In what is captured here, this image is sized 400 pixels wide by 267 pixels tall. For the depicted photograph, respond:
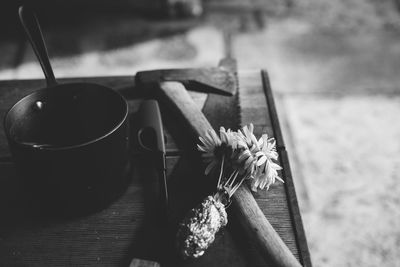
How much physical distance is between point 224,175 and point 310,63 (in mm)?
1829

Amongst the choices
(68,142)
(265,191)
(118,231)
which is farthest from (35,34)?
(265,191)

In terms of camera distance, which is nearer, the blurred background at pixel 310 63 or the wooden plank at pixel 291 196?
the wooden plank at pixel 291 196

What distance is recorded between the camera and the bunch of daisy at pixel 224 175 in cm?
63

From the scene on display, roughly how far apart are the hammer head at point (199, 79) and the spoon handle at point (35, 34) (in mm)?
315

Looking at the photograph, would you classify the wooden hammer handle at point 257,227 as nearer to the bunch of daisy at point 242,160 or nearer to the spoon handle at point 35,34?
the bunch of daisy at point 242,160

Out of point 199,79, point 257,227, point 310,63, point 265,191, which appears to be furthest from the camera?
point 310,63

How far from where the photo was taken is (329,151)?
5.99ft

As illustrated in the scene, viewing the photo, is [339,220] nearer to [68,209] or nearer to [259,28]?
[68,209]

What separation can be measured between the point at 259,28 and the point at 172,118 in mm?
2032

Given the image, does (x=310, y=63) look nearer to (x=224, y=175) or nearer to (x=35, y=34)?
(x=224, y=175)

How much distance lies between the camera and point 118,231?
2.34 ft

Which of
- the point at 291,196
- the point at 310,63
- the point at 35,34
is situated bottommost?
the point at 310,63

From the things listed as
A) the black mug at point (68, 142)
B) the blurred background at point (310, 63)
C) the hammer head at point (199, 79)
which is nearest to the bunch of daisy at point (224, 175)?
the black mug at point (68, 142)

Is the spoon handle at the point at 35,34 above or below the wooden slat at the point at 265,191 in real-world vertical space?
above
